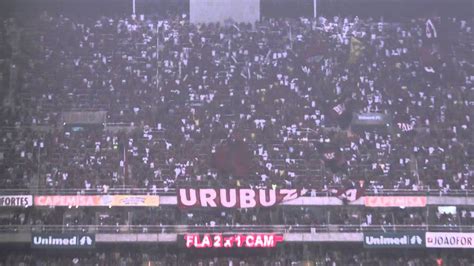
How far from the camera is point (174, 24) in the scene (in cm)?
4219

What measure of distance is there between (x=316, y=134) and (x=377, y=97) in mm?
4230

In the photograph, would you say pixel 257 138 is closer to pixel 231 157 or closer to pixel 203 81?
pixel 231 157

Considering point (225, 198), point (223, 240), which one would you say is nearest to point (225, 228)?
point (223, 240)

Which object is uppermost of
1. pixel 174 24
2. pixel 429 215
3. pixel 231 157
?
pixel 174 24

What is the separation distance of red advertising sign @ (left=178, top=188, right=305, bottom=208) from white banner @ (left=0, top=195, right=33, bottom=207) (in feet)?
20.7

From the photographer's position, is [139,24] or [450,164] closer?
[450,164]

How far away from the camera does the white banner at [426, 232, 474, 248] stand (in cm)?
3300

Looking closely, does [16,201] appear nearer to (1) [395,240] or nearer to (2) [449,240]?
(1) [395,240]

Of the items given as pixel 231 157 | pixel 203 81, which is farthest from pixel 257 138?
pixel 203 81

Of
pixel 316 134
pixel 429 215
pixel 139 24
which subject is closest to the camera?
pixel 429 215

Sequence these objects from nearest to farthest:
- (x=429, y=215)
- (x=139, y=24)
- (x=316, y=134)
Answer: (x=429, y=215) < (x=316, y=134) < (x=139, y=24)

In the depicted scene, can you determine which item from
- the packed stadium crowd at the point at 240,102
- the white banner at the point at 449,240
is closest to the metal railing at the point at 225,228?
the white banner at the point at 449,240

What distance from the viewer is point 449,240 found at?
33000mm

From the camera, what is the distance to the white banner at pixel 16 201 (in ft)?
108
